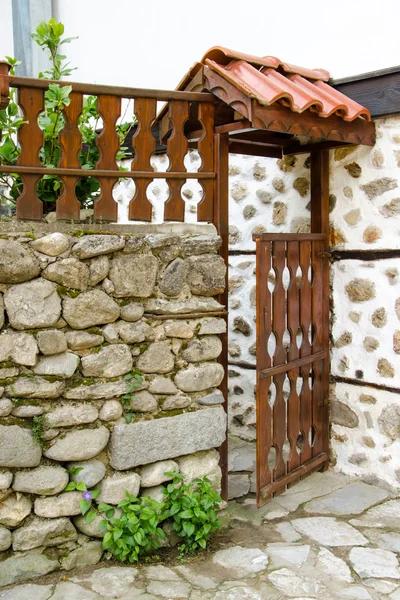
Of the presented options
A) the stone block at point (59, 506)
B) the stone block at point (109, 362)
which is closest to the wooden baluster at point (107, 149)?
the stone block at point (109, 362)

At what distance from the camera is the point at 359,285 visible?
3998 millimetres

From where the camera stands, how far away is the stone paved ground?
2.83 meters

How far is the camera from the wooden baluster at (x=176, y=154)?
129 inches

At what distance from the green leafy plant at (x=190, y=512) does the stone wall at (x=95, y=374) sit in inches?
3.0

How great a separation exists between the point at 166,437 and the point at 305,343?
119 centimetres

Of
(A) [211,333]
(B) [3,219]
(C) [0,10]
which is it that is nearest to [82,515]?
(A) [211,333]

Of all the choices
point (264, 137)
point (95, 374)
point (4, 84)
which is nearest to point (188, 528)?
point (95, 374)

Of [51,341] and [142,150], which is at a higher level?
[142,150]

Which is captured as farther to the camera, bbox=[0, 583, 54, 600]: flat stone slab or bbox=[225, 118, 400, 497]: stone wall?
bbox=[225, 118, 400, 497]: stone wall

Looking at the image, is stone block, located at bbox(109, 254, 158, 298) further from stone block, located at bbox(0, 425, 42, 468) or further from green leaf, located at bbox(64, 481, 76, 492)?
green leaf, located at bbox(64, 481, 76, 492)

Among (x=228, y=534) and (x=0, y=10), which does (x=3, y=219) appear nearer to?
(x=228, y=534)

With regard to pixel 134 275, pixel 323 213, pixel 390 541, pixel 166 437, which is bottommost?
pixel 390 541

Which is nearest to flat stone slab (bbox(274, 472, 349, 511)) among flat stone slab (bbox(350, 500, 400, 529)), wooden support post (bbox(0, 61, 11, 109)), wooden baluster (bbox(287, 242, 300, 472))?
wooden baluster (bbox(287, 242, 300, 472))

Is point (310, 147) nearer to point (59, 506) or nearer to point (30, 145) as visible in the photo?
point (30, 145)
